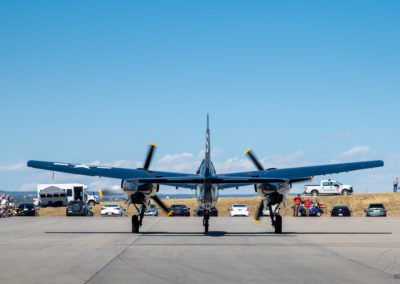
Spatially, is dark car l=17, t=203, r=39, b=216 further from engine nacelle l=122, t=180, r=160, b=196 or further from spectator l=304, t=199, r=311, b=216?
engine nacelle l=122, t=180, r=160, b=196

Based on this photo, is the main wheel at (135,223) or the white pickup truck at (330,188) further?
the white pickup truck at (330,188)

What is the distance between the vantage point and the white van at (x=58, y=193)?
89438mm

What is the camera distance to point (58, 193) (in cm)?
8925

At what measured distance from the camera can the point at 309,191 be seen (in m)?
83.4

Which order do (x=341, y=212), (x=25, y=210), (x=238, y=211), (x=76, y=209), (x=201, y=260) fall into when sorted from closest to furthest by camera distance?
(x=201, y=260) < (x=341, y=212) < (x=238, y=211) < (x=76, y=209) < (x=25, y=210)

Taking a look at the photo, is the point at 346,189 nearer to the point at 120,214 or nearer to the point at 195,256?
the point at 120,214

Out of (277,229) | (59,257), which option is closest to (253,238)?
(277,229)

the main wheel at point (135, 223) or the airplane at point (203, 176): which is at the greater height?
the airplane at point (203, 176)

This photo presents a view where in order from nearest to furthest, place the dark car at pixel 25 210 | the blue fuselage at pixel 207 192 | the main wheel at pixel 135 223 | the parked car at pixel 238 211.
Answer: the blue fuselage at pixel 207 192
the main wheel at pixel 135 223
the parked car at pixel 238 211
the dark car at pixel 25 210

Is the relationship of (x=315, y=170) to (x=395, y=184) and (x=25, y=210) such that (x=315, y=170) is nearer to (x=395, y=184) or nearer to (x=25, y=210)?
(x=25, y=210)

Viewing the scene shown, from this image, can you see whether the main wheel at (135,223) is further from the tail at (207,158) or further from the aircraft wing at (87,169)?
the tail at (207,158)

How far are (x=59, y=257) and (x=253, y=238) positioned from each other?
10.9 m

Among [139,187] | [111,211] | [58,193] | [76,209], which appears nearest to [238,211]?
[111,211]

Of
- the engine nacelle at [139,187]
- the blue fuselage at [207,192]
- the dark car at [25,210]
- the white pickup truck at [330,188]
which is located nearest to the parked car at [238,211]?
the dark car at [25,210]
